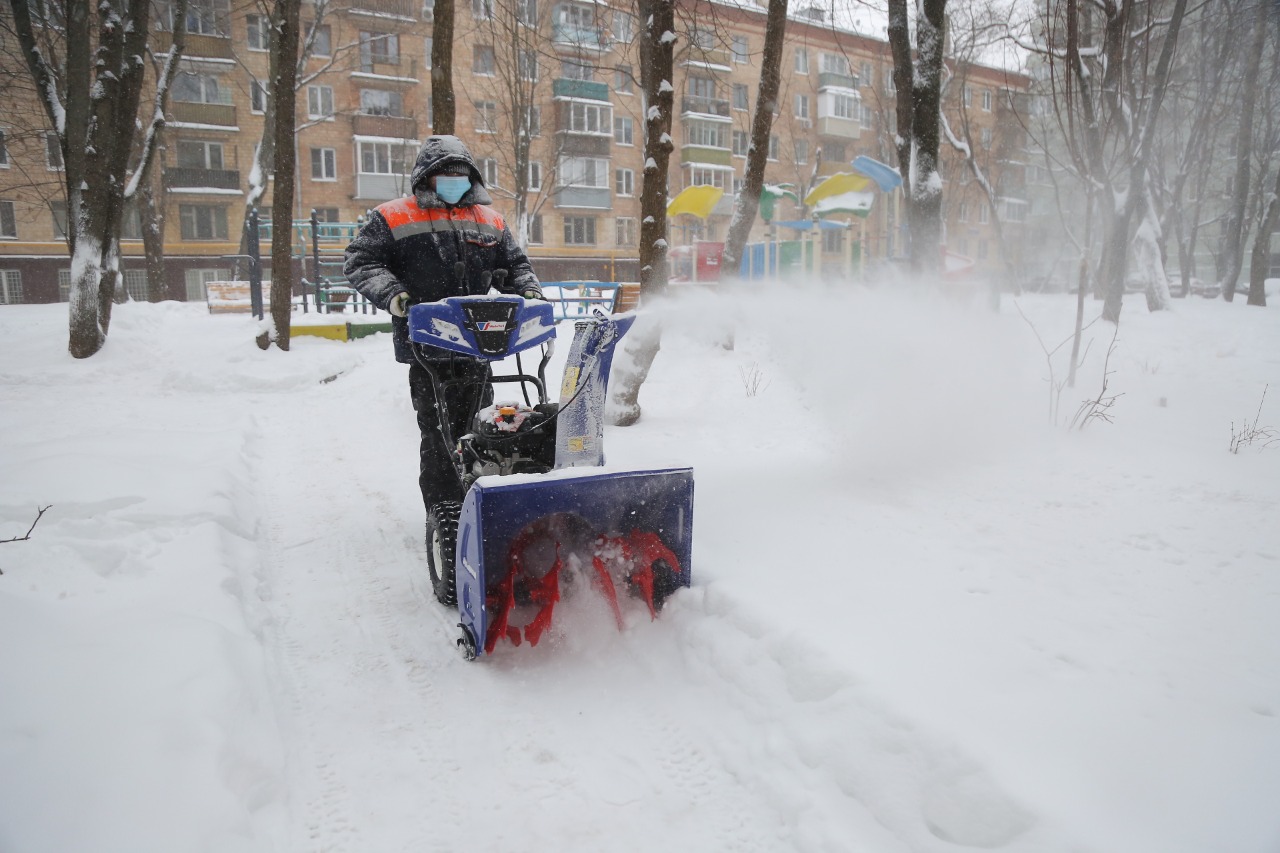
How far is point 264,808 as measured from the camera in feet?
7.61

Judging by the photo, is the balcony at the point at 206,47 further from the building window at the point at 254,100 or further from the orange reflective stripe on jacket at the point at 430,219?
the orange reflective stripe on jacket at the point at 430,219

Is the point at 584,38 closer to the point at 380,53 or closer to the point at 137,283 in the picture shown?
the point at 380,53

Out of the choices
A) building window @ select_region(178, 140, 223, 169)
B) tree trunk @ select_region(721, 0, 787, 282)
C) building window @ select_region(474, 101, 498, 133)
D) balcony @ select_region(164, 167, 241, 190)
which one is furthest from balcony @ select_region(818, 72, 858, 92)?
tree trunk @ select_region(721, 0, 787, 282)

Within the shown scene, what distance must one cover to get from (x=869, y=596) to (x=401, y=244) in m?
2.83

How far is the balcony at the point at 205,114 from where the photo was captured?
32531 millimetres

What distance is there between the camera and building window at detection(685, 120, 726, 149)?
40888 millimetres

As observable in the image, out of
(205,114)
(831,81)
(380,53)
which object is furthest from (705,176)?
(205,114)

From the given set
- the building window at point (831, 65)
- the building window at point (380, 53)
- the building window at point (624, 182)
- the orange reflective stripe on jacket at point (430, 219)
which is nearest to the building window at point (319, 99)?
the building window at point (380, 53)

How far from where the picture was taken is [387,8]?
26266mm

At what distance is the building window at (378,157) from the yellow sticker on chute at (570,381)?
33.7 metres

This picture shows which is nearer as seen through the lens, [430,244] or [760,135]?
[430,244]

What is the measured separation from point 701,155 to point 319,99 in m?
18.4

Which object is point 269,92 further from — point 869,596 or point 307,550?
point 869,596

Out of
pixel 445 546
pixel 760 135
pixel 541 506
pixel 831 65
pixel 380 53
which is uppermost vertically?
pixel 831 65
